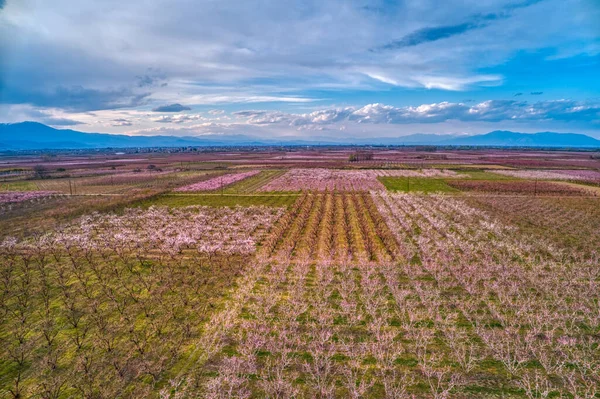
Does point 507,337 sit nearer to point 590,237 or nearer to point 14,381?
point 14,381

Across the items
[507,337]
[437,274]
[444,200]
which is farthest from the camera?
[444,200]

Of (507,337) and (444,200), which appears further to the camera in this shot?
(444,200)

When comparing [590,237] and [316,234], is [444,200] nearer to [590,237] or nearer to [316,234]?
[590,237]

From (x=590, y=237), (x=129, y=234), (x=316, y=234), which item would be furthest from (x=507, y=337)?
(x=129, y=234)

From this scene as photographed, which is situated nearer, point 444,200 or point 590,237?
point 590,237

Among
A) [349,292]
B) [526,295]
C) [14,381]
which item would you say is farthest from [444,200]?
[14,381]

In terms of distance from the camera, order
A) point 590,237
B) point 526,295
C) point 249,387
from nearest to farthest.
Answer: point 249,387, point 526,295, point 590,237
